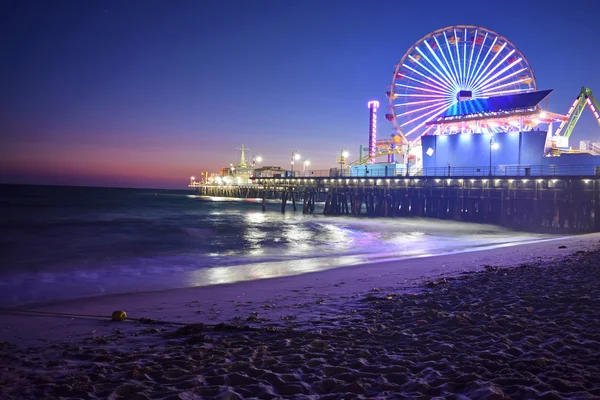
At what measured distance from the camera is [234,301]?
29.0 feet

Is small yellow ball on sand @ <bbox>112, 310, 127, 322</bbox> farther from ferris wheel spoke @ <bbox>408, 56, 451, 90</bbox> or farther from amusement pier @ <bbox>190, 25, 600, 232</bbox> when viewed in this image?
ferris wheel spoke @ <bbox>408, 56, 451, 90</bbox>

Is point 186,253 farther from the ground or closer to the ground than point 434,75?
closer to the ground

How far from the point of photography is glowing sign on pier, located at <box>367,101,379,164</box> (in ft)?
233

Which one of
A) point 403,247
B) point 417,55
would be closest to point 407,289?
point 403,247

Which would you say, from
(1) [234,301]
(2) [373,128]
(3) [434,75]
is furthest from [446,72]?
(1) [234,301]

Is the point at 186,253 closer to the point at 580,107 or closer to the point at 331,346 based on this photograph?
the point at 331,346

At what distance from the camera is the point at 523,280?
8.95 meters

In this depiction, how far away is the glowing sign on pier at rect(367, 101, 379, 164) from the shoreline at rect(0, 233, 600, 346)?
191 feet

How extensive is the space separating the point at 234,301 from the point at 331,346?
4.05 meters

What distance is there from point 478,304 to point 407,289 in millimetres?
2111

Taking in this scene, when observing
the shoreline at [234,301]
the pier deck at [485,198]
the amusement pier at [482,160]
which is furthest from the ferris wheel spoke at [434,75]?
the shoreline at [234,301]

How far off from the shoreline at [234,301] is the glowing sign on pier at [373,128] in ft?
191

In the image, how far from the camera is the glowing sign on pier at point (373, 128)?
71.1 m

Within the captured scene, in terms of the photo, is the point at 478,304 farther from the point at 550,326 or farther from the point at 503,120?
the point at 503,120
